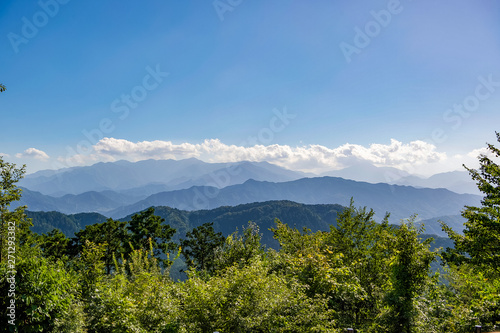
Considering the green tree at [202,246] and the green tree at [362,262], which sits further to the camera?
the green tree at [202,246]

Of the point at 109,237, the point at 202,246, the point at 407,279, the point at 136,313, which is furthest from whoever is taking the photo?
the point at 202,246

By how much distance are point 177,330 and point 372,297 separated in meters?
7.58

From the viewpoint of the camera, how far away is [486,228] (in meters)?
10.2

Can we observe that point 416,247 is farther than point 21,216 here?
No

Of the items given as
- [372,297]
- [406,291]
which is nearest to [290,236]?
[372,297]

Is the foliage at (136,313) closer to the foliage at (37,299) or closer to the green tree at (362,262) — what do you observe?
the foliage at (37,299)

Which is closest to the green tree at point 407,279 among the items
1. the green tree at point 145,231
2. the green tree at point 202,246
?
the green tree at point 145,231

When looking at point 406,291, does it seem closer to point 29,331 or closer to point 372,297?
point 372,297

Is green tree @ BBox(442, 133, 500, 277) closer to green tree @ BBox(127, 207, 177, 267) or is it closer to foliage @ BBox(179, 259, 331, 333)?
foliage @ BBox(179, 259, 331, 333)

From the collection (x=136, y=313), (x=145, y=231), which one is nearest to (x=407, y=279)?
(x=136, y=313)

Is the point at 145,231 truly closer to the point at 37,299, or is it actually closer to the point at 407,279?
the point at 37,299

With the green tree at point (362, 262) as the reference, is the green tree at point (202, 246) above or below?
below

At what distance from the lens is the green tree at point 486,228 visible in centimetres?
1005

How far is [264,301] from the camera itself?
8195 mm
